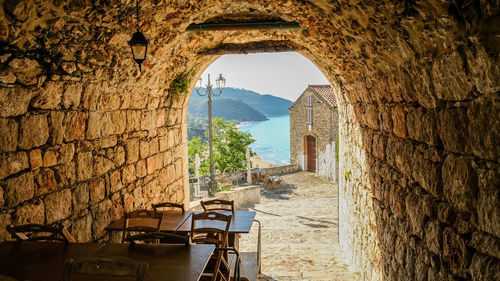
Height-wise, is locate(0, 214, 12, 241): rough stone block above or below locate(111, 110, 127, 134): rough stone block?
below

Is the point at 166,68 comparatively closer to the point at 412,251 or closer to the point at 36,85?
the point at 36,85

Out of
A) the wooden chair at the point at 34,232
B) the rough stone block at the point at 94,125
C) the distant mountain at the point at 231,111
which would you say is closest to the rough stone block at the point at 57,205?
the wooden chair at the point at 34,232

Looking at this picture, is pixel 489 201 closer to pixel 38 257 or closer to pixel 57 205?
pixel 38 257

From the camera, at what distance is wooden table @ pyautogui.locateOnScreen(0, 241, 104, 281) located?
2076 millimetres

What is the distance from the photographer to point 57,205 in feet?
9.50

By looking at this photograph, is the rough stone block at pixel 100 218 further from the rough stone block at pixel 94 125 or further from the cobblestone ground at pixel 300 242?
the cobblestone ground at pixel 300 242

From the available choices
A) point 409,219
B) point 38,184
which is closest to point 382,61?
point 409,219

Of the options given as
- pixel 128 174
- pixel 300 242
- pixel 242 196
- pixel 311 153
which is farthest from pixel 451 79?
pixel 311 153

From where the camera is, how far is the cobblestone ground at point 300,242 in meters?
5.09

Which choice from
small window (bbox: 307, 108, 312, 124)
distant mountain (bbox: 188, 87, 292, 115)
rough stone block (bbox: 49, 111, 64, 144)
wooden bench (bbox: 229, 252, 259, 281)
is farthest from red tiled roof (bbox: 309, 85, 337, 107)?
distant mountain (bbox: 188, 87, 292, 115)

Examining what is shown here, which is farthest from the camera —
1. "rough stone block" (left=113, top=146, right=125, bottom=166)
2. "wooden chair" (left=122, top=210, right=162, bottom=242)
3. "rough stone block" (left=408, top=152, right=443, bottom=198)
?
"rough stone block" (left=113, top=146, right=125, bottom=166)

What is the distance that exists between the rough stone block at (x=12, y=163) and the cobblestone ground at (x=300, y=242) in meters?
3.30

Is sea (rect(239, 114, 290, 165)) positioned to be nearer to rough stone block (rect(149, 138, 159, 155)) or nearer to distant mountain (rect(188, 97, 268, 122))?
distant mountain (rect(188, 97, 268, 122))

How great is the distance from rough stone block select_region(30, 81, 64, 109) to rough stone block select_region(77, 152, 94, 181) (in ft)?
1.85
